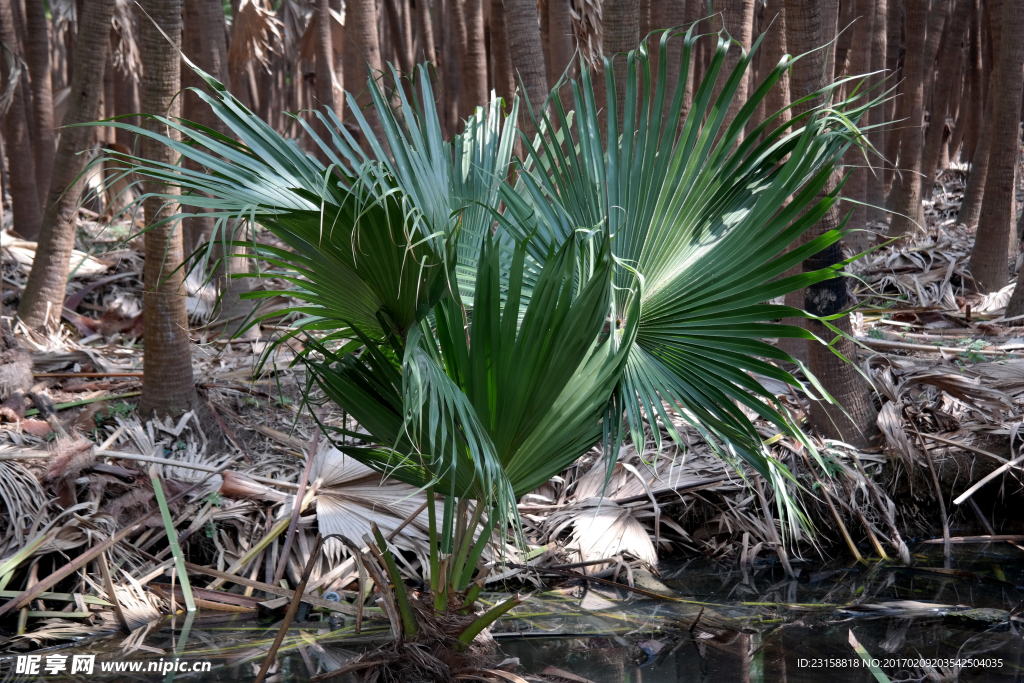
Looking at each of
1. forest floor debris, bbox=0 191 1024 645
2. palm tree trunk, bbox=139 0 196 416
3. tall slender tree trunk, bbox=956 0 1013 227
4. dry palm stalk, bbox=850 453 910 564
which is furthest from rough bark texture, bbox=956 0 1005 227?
palm tree trunk, bbox=139 0 196 416

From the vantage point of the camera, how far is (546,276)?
92.7 inches

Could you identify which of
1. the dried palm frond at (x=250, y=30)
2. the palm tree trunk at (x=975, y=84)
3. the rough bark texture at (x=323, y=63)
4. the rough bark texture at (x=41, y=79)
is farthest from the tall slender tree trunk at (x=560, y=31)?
the palm tree trunk at (x=975, y=84)

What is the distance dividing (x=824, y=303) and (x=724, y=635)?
2103 millimetres

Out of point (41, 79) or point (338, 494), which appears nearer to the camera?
point (338, 494)

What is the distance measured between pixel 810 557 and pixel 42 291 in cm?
618

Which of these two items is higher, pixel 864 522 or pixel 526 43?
pixel 526 43

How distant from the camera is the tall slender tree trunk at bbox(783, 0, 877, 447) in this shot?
14.6 ft

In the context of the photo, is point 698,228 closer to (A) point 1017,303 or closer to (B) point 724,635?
(B) point 724,635

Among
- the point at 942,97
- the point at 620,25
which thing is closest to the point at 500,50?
the point at 620,25

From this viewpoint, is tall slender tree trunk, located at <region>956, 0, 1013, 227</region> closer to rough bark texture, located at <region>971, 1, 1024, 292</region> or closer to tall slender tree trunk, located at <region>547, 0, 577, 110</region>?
rough bark texture, located at <region>971, 1, 1024, 292</region>

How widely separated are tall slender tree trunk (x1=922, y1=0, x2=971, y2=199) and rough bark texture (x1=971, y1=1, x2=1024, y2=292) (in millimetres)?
3818

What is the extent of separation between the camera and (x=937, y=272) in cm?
822

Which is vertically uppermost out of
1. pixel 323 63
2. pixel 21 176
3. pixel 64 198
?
pixel 323 63

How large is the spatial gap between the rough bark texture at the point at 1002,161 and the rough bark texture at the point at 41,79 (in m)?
10.6
